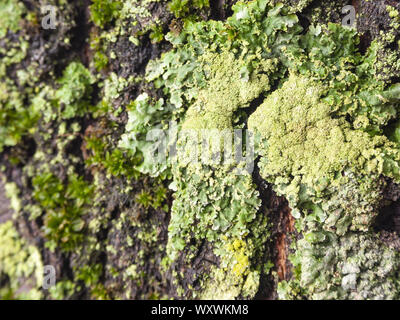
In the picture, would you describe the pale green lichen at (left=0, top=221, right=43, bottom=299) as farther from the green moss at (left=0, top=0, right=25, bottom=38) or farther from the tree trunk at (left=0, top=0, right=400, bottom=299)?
the green moss at (left=0, top=0, right=25, bottom=38)

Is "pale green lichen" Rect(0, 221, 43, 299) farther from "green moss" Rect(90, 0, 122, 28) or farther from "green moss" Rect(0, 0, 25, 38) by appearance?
"green moss" Rect(90, 0, 122, 28)

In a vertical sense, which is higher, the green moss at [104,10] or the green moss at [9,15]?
the green moss at [104,10]

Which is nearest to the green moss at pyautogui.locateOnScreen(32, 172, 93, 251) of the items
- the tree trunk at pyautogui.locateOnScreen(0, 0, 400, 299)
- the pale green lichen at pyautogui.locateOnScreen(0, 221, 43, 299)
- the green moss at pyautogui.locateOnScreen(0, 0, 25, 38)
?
the tree trunk at pyautogui.locateOnScreen(0, 0, 400, 299)

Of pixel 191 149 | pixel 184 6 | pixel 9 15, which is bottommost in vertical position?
pixel 191 149

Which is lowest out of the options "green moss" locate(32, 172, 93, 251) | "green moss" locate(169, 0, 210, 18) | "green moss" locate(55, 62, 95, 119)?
"green moss" locate(32, 172, 93, 251)

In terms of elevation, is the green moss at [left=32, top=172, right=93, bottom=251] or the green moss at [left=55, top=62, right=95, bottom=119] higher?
the green moss at [left=55, top=62, right=95, bottom=119]

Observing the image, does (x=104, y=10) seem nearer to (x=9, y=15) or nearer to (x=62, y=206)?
(x=9, y=15)

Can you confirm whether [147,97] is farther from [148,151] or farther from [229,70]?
[229,70]

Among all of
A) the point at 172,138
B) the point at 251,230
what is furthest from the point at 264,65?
the point at 251,230

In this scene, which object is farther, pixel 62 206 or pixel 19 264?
pixel 62 206

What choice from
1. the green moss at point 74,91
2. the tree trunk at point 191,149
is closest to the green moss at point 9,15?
the tree trunk at point 191,149

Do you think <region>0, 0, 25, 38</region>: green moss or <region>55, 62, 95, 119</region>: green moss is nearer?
<region>0, 0, 25, 38</region>: green moss

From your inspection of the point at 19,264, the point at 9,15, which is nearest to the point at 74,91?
the point at 9,15

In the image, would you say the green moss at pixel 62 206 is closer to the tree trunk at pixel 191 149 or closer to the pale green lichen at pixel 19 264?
the tree trunk at pixel 191 149
